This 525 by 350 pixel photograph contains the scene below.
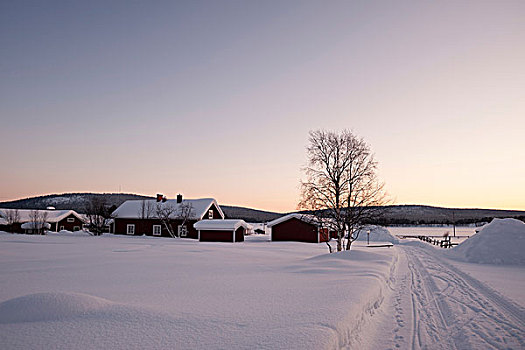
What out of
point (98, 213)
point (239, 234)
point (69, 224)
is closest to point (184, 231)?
point (239, 234)

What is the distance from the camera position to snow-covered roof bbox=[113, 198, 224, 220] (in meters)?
50.7

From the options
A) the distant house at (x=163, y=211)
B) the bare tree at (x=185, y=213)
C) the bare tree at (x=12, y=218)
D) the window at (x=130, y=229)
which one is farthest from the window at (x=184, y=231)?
the bare tree at (x=12, y=218)

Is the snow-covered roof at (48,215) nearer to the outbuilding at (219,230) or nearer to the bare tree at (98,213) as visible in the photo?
the bare tree at (98,213)

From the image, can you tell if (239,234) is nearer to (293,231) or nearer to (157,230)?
(293,231)

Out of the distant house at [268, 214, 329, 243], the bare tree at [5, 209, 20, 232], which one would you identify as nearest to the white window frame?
the distant house at [268, 214, 329, 243]

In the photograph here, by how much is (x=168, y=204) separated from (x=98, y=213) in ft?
38.7

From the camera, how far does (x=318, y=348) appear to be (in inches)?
213

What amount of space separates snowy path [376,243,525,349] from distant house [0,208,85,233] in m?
68.2

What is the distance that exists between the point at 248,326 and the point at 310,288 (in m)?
4.32

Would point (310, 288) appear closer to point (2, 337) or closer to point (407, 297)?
point (407, 297)

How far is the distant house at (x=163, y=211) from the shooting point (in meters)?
50.1

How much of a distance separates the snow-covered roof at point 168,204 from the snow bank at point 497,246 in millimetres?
33460

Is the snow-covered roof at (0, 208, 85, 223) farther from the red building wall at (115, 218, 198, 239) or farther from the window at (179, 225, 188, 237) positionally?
the window at (179, 225, 188, 237)

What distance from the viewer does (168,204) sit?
178 ft
